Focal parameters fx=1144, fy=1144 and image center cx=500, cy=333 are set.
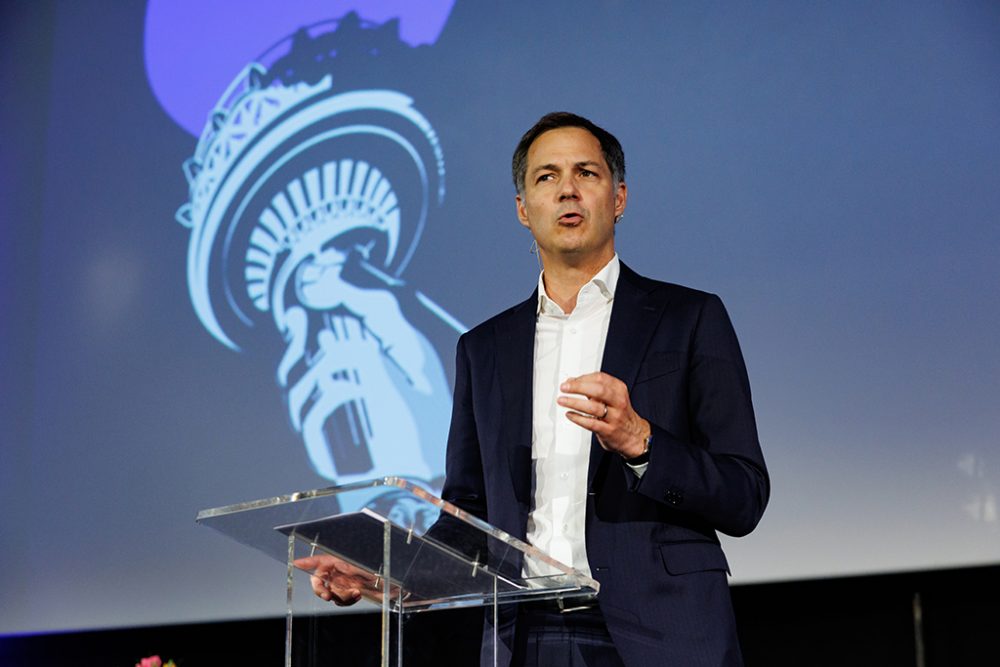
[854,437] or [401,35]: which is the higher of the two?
[401,35]

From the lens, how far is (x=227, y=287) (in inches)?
176

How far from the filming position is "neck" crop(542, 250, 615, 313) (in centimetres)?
220

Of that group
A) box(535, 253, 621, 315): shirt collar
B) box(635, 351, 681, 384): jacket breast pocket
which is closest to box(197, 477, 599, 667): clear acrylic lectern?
box(635, 351, 681, 384): jacket breast pocket

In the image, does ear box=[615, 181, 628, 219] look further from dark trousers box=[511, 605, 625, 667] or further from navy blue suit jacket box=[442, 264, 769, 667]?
dark trousers box=[511, 605, 625, 667]

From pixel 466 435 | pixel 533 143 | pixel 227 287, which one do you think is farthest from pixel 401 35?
pixel 466 435

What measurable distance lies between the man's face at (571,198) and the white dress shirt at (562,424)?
62 millimetres

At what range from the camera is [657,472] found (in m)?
1.71

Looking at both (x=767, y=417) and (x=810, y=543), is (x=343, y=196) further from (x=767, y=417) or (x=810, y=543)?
(x=810, y=543)

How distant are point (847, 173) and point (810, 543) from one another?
1095 mm

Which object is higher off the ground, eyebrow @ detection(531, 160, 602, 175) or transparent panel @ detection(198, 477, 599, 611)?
eyebrow @ detection(531, 160, 602, 175)

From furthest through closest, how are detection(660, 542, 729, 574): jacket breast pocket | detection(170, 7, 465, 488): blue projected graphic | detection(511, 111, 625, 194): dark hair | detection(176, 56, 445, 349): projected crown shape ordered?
detection(176, 56, 445, 349): projected crown shape, detection(170, 7, 465, 488): blue projected graphic, detection(511, 111, 625, 194): dark hair, detection(660, 542, 729, 574): jacket breast pocket

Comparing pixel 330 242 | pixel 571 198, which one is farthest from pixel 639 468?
pixel 330 242

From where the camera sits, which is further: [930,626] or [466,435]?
[930,626]

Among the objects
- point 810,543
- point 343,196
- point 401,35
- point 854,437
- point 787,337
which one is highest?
point 401,35
